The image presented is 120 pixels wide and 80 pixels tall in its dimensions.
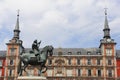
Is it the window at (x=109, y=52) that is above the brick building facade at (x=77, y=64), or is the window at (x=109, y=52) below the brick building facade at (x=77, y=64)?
above

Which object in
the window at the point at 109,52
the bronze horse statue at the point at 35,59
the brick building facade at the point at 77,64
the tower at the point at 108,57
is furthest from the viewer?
the window at the point at 109,52

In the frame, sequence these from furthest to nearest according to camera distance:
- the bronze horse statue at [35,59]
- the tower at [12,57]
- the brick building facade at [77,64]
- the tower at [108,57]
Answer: the tower at [12,57] → the brick building facade at [77,64] → the tower at [108,57] → the bronze horse statue at [35,59]

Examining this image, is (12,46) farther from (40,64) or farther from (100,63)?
(40,64)

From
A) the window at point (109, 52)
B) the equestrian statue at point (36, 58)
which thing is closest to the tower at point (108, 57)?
the window at point (109, 52)

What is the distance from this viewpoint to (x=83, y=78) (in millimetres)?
90438

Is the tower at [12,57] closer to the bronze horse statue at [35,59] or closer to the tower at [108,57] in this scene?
the tower at [108,57]

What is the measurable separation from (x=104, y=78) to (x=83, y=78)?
241 inches

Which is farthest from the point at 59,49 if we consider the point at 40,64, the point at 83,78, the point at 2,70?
the point at 40,64

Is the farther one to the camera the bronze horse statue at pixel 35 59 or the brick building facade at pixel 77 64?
the brick building facade at pixel 77 64

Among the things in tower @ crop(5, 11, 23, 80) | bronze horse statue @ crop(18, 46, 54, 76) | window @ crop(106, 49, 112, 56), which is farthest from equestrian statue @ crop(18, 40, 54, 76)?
window @ crop(106, 49, 112, 56)

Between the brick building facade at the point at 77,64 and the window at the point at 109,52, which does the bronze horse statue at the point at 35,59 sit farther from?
the window at the point at 109,52

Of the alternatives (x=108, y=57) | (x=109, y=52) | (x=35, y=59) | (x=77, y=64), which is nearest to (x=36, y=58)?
(x=35, y=59)

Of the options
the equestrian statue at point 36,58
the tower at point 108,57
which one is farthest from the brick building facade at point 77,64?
the equestrian statue at point 36,58

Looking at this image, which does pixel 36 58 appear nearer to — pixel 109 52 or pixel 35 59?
pixel 35 59
